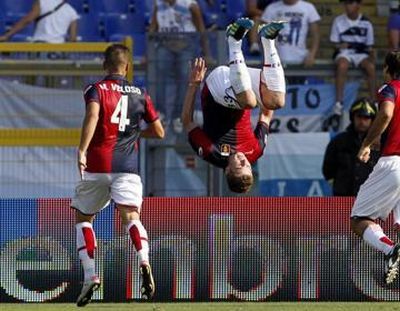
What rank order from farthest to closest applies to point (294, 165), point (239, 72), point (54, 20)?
1. point (54, 20)
2. point (294, 165)
3. point (239, 72)

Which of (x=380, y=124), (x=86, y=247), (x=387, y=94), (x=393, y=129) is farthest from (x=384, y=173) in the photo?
(x=86, y=247)

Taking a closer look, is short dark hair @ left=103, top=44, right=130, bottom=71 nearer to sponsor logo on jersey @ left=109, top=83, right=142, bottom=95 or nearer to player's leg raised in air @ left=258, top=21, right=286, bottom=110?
sponsor logo on jersey @ left=109, top=83, right=142, bottom=95

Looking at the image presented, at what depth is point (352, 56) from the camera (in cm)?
1866

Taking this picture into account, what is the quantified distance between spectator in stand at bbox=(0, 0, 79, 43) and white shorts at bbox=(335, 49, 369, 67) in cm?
363

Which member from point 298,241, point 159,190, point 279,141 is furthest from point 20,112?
point 298,241

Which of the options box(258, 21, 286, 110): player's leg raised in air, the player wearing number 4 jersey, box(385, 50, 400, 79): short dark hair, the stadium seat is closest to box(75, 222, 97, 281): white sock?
the player wearing number 4 jersey

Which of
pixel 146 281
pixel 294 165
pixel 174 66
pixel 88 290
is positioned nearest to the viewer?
pixel 146 281

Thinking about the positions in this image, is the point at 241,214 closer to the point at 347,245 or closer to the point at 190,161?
the point at 347,245

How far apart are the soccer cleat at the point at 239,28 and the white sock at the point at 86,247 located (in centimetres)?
216

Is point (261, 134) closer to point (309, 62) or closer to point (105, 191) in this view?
point (105, 191)

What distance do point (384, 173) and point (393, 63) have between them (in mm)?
990

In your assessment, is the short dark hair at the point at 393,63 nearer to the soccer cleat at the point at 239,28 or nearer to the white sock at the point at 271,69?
the white sock at the point at 271,69

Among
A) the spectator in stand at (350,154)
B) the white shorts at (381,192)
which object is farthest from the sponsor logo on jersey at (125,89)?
the spectator in stand at (350,154)

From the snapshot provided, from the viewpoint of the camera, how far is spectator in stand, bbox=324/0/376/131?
60.1 feet
